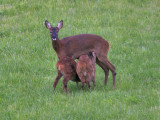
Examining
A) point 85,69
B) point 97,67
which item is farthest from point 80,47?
point 97,67

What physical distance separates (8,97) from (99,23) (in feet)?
→ 19.7

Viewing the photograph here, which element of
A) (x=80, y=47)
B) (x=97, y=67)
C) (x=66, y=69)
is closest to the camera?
(x=66, y=69)

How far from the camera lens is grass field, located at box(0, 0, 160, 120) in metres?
8.03

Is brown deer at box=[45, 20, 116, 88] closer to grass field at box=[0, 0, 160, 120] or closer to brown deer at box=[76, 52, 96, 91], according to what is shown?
brown deer at box=[76, 52, 96, 91]

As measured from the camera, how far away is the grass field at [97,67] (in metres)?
8.03

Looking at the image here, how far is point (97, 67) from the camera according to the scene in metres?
11.4

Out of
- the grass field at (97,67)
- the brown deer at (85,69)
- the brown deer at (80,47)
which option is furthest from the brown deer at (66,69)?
the brown deer at (80,47)

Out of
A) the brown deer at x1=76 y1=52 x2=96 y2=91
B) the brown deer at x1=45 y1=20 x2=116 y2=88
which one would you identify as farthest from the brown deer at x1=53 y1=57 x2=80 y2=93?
the brown deer at x1=45 y1=20 x2=116 y2=88

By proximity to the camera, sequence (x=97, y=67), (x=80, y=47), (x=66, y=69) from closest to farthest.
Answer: (x=66, y=69) < (x=80, y=47) < (x=97, y=67)

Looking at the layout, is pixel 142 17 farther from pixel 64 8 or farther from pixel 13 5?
pixel 13 5

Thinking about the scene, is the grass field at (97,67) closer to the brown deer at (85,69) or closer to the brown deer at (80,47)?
the brown deer at (85,69)

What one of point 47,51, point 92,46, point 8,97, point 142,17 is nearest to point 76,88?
point 92,46

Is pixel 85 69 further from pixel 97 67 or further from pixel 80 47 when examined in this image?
pixel 97 67

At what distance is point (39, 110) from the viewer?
798cm
